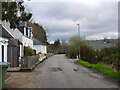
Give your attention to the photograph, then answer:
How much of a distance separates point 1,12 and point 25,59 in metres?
5.89

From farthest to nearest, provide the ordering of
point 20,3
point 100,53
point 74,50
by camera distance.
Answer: point 74,50 < point 100,53 < point 20,3

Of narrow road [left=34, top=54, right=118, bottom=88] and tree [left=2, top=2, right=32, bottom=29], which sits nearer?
narrow road [left=34, top=54, right=118, bottom=88]

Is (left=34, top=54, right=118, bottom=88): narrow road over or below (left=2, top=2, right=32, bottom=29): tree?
below

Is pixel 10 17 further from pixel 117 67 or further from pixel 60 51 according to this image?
pixel 60 51

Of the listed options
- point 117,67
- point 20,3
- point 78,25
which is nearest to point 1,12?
point 20,3

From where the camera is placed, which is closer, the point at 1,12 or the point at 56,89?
the point at 56,89

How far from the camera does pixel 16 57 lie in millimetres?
16062

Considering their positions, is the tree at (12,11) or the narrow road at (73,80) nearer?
the narrow road at (73,80)

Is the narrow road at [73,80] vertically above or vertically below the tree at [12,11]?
below

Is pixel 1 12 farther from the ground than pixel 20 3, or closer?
closer

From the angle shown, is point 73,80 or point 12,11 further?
point 12,11

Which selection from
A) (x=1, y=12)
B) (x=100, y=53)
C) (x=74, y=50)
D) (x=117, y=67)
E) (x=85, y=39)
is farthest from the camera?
(x=85, y=39)

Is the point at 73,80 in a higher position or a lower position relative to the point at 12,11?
lower

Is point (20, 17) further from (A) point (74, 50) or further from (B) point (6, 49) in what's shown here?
(A) point (74, 50)
